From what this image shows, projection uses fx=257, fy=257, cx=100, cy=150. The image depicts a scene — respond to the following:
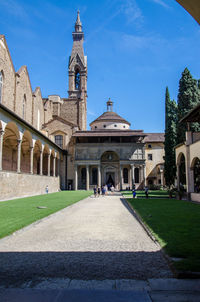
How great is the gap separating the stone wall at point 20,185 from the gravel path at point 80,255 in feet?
40.7

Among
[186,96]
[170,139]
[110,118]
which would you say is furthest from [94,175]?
[186,96]

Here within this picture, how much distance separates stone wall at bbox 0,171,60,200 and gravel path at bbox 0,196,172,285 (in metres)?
12.4

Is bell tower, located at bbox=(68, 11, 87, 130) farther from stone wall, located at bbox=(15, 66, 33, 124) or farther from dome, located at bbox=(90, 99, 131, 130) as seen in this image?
stone wall, located at bbox=(15, 66, 33, 124)

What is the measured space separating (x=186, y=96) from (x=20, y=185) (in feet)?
64.2

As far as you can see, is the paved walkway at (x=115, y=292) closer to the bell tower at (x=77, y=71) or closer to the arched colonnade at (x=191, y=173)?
the arched colonnade at (x=191, y=173)

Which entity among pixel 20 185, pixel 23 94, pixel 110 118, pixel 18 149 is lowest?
pixel 20 185

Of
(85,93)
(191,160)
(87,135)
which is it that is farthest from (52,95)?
(191,160)

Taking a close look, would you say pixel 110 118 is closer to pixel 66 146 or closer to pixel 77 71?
pixel 66 146

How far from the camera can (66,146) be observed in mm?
45594

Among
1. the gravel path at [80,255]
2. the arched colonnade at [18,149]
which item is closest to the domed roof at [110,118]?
the arched colonnade at [18,149]

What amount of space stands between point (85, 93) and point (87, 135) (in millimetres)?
21169

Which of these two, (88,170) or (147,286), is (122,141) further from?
(147,286)

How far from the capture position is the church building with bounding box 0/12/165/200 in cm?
2966

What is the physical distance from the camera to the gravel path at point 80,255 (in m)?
4.30
